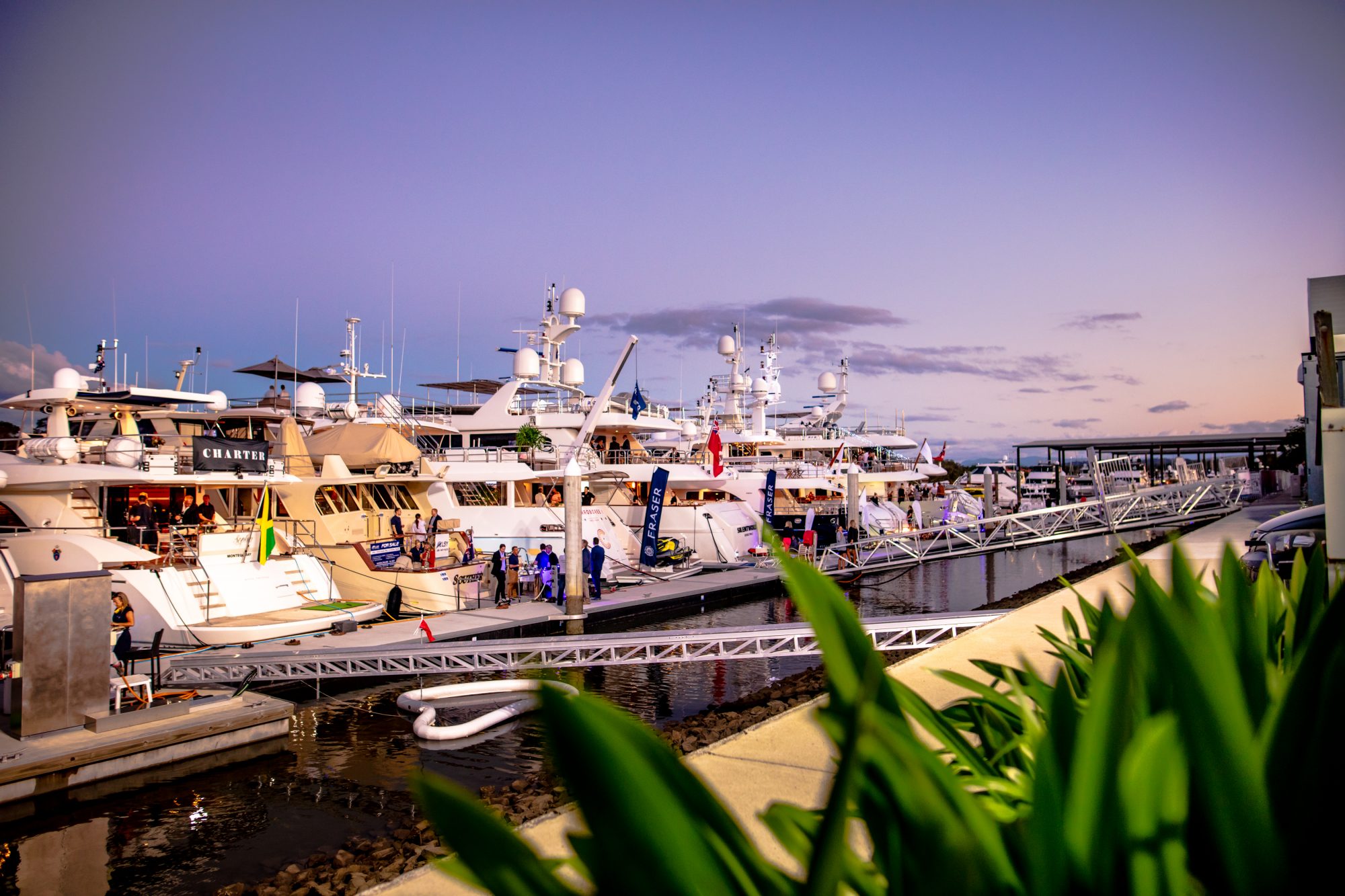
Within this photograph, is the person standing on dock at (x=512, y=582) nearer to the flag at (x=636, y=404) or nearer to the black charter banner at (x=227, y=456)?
the black charter banner at (x=227, y=456)

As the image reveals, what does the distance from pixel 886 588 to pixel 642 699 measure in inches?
610

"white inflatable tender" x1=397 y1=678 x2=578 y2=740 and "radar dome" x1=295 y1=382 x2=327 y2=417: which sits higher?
"radar dome" x1=295 y1=382 x2=327 y2=417

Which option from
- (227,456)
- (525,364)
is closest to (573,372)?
(525,364)

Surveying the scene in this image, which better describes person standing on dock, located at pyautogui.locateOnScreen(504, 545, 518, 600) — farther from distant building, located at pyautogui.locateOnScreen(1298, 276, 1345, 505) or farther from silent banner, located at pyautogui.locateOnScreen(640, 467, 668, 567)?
distant building, located at pyautogui.locateOnScreen(1298, 276, 1345, 505)

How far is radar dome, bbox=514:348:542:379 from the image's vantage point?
112 feet

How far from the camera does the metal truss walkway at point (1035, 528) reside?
27734 millimetres

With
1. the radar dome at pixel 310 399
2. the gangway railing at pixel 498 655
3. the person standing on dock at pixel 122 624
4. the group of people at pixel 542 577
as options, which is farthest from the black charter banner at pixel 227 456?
the radar dome at pixel 310 399

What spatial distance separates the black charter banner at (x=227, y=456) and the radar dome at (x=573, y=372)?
17.5 m

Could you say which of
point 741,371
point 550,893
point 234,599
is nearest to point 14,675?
point 234,599

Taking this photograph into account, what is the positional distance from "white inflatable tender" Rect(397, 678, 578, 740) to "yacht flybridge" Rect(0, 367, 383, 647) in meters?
3.85

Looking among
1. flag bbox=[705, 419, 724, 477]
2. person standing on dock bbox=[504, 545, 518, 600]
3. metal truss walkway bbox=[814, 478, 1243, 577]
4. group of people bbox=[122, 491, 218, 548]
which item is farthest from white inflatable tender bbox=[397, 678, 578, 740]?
flag bbox=[705, 419, 724, 477]

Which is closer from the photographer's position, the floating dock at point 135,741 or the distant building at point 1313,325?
the floating dock at point 135,741

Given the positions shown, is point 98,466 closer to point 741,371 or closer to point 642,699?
point 642,699

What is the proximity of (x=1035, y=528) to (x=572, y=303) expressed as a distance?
18.7 metres
